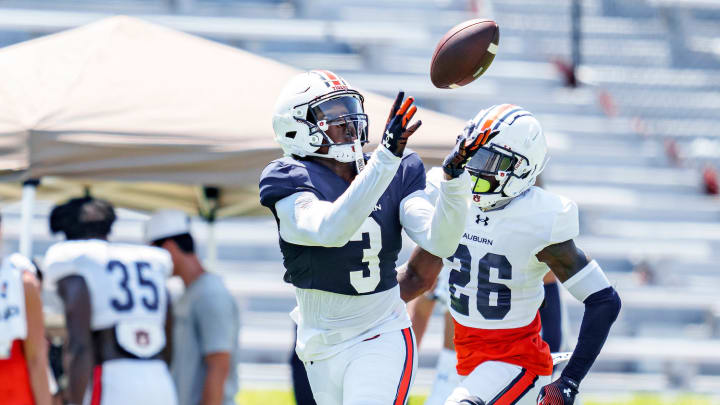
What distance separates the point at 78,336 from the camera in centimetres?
420

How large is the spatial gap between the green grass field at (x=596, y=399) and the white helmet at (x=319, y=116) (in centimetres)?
435

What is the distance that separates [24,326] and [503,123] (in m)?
1.81

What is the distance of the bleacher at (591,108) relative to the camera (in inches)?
361

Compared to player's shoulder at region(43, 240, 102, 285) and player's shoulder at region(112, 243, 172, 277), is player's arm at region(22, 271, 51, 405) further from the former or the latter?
player's shoulder at region(112, 243, 172, 277)

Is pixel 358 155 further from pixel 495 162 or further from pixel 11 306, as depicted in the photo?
pixel 11 306

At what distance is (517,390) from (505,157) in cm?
74

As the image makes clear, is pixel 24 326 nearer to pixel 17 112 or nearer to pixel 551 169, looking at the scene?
pixel 17 112

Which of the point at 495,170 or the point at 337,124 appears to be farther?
the point at 495,170

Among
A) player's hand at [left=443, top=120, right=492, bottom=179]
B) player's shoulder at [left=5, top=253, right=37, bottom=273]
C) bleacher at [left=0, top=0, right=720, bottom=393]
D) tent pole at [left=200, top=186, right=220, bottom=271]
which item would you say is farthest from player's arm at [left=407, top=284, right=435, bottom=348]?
bleacher at [left=0, top=0, right=720, bottom=393]

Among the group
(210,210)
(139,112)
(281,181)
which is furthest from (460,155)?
(210,210)

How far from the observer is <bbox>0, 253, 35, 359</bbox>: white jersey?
3.93 m

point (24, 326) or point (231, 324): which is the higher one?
point (24, 326)

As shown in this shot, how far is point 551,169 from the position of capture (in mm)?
10844

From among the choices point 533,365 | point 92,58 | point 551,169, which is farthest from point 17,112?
point 551,169
